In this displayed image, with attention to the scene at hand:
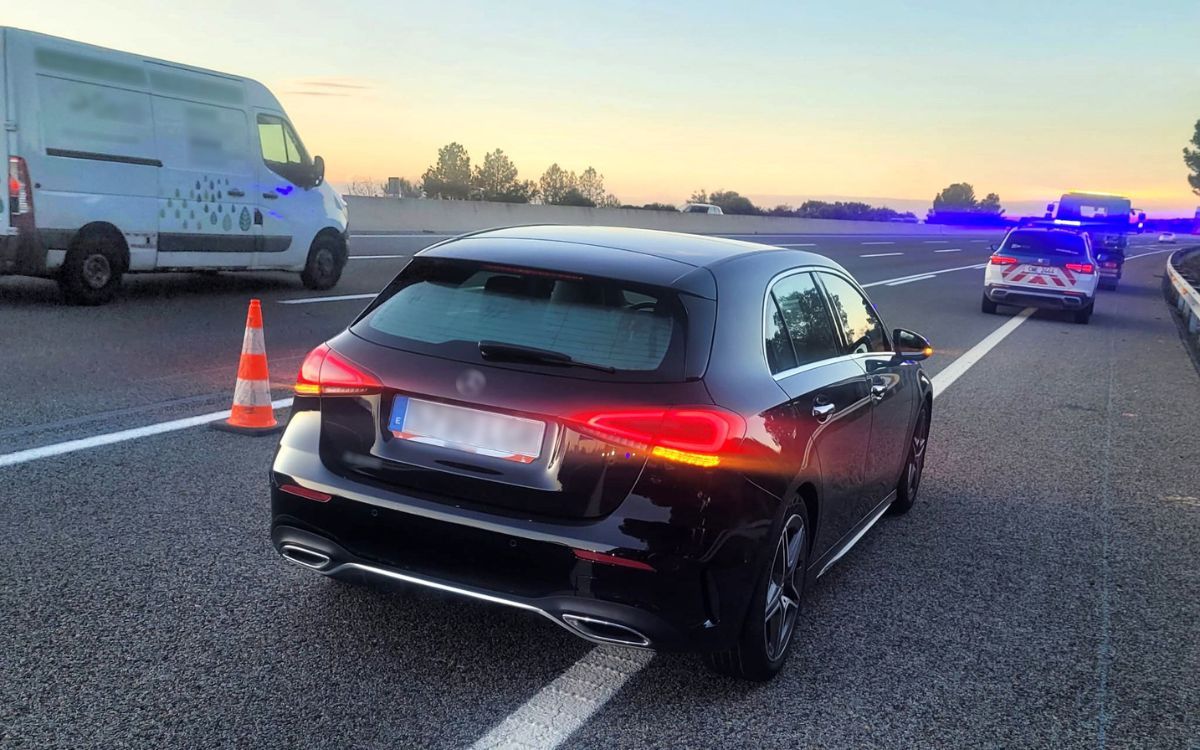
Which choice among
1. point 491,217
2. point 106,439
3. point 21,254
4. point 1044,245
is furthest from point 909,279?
point 106,439

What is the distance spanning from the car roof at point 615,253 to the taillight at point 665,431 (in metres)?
0.56

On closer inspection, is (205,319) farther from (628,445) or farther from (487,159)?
(487,159)

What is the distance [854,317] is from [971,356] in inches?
358

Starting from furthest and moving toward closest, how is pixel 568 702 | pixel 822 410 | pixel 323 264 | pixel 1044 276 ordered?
pixel 1044 276, pixel 323 264, pixel 822 410, pixel 568 702

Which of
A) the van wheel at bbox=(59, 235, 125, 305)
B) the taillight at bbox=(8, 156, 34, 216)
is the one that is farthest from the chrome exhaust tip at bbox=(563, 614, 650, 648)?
the van wheel at bbox=(59, 235, 125, 305)

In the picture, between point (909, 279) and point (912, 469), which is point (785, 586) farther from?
point (909, 279)

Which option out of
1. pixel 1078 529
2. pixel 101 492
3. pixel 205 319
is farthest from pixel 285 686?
pixel 205 319

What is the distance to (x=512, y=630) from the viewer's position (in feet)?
14.0

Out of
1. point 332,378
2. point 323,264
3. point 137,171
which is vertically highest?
point 137,171

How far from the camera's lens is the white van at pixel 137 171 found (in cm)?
1134

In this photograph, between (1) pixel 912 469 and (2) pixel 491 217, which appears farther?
(2) pixel 491 217

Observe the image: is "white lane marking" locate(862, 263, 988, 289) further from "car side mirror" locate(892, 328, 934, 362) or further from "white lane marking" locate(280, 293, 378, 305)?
"car side mirror" locate(892, 328, 934, 362)

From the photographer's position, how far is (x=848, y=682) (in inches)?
159

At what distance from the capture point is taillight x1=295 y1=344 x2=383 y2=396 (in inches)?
150
